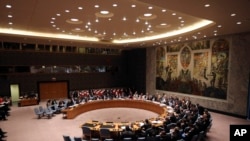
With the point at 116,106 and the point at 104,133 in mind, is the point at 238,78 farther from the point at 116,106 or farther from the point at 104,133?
the point at 104,133

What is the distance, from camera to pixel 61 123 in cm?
1182

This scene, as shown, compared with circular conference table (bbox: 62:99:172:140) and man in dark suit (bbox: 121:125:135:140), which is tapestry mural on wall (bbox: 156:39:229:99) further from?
man in dark suit (bbox: 121:125:135:140)

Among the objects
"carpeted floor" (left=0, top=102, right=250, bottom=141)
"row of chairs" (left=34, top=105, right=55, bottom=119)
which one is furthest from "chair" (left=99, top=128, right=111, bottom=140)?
"row of chairs" (left=34, top=105, right=55, bottom=119)

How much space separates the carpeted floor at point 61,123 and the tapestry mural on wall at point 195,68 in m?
2.37

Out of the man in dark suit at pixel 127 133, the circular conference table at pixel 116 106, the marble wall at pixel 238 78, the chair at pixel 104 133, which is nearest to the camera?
the man in dark suit at pixel 127 133

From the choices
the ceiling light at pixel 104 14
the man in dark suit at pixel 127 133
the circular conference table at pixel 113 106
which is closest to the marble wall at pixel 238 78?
the circular conference table at pixel 113 106

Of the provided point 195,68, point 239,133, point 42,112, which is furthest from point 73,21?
point 195,68

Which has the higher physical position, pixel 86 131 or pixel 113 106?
pixel 86 131

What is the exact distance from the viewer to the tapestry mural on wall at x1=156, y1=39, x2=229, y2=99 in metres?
14.0

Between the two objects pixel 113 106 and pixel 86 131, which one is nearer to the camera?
pixel 86 131

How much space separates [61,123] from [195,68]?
459 inches

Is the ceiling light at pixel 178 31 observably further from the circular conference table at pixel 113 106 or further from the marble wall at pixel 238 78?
the circular conference table at pixel 113 106

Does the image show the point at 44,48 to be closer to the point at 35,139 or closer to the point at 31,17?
the point at 31,17

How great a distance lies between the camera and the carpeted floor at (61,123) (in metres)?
9.60
